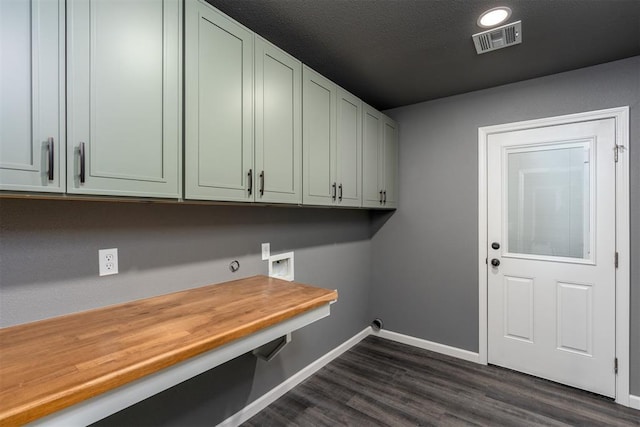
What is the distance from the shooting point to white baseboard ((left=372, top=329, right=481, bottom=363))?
2.80 metres

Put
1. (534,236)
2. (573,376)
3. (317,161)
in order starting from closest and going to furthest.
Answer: (317,161) → (573,376) → (534,236)

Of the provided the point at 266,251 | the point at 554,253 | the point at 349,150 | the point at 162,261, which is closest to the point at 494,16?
the point at 349,150

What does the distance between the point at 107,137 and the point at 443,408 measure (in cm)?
261

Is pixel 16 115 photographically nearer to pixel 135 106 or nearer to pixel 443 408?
pixel 135 106

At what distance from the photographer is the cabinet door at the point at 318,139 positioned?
6.48 ft

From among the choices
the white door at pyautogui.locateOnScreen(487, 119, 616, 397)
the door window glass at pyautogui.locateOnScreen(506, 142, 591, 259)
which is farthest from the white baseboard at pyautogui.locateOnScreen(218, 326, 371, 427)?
the door window glass at pyautogui.locateOnScreen(506, 142, 591, 259)

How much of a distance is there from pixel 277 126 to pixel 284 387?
6.35 ft

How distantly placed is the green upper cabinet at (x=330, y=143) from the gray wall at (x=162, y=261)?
38 cm

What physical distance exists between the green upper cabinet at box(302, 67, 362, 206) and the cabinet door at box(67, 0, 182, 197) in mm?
871

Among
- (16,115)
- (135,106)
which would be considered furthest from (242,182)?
(16,115)

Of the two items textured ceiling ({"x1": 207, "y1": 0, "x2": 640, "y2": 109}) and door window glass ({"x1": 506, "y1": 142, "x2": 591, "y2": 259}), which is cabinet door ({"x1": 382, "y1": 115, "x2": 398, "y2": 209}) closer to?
textured ceiling ({"x1": 207, "y1": 0, "x2": 640, "y2": 109})

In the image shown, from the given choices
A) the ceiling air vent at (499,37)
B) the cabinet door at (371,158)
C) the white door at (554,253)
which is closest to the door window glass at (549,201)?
the white door at (554,253)

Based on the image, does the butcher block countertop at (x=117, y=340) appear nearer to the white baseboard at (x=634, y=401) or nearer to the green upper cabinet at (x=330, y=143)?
the green upper cabinet at (x=330, y=143)

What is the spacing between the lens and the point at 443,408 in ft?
7.00
